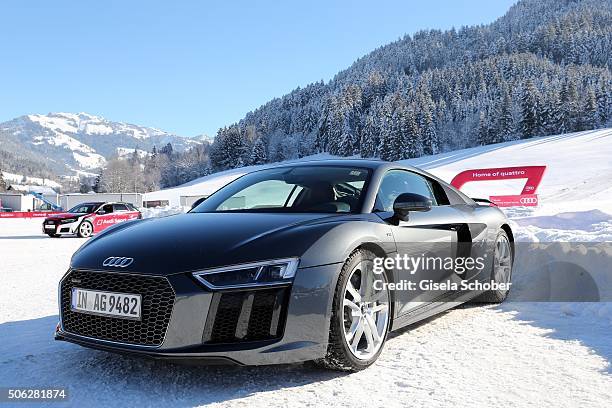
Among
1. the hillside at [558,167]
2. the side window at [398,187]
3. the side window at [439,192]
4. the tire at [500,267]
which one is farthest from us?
the hillside at [558,167]

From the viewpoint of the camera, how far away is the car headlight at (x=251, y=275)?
8.79ft

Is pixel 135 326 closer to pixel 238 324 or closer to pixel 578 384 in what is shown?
pixel 238 324

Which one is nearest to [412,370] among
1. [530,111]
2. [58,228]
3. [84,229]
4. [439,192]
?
[439,192]

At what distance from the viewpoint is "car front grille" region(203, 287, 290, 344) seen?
2.67 metres

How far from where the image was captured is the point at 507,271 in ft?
17.3

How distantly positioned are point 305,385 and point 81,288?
4.45 feet

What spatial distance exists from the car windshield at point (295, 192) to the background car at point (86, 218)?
12.2 m

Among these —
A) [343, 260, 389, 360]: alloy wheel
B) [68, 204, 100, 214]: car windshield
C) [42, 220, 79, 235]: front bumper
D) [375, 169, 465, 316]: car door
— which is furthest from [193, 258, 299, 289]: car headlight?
[68, 204, 100, 214]: car windshield

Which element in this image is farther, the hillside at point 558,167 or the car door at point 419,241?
the hillside at point 558,167

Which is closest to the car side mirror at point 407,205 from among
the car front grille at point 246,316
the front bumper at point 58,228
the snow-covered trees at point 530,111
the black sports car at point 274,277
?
the black sports car at point 274,277

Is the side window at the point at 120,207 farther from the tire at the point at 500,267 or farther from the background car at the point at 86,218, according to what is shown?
the tire at the point at 500,267

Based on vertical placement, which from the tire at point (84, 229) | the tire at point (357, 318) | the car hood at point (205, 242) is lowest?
the tire at point (84, 229)

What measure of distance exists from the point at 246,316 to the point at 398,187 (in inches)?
75.3

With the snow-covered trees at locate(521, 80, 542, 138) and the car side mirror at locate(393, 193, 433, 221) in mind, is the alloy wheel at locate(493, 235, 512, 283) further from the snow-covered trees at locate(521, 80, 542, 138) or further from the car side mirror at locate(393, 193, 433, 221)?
the snow-covered trees at locate(521, 80, 542, 138)
